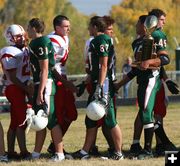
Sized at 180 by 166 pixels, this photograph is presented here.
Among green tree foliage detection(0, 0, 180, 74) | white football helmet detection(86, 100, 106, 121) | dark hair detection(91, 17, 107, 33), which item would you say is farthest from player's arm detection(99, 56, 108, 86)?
green tree foliage detection(0, 0, 180, 74)

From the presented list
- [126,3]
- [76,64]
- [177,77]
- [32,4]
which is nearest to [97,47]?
[177,77]

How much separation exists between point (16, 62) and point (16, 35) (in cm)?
40

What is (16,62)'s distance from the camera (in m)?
11.6

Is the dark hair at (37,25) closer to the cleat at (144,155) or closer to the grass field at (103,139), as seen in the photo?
the grass field at (103,139)

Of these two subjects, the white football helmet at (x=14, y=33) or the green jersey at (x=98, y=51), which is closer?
the green jersey at (x=98, y=51)

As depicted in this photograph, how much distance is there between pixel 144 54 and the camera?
11.3 m

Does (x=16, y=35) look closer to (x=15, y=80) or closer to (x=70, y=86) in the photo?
(x=15, y=80)

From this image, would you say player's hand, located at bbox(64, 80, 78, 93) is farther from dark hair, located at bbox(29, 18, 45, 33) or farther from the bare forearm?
→ dark hair, located at bbox(29, 18, 45, 33)

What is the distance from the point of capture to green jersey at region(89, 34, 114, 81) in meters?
11.2

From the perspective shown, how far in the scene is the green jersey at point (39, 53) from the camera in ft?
36.3

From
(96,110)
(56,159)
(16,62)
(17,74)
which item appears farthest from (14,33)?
(56,159)

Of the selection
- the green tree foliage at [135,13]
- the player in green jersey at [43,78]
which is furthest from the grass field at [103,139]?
the green tree foliage at [135,13]

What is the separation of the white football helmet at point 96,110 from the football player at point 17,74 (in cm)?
100

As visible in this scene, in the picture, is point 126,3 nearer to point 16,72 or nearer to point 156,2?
point 156,2
